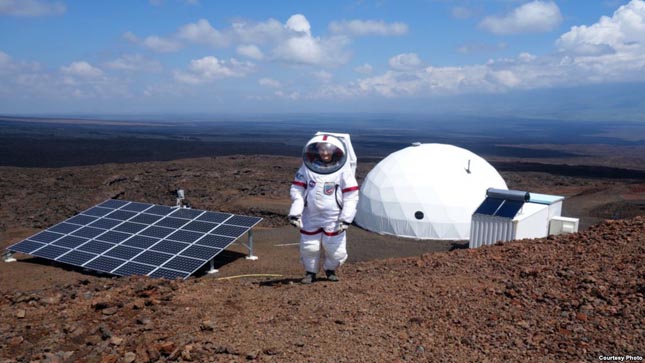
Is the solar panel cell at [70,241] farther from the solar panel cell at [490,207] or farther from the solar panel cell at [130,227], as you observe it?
the solar panel cell at [490,207]

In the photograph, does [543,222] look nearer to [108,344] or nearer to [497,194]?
[497,194]

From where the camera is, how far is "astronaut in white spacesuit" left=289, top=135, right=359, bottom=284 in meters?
9.57

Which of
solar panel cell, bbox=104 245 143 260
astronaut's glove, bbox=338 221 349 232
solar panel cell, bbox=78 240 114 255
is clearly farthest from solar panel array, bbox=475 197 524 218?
solar panel cell, bbox=78 240 114 255

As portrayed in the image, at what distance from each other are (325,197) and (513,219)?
911 centimetres

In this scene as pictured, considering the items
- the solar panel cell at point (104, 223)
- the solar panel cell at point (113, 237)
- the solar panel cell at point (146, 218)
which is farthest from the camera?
the solar panel cell at point (146, 218)

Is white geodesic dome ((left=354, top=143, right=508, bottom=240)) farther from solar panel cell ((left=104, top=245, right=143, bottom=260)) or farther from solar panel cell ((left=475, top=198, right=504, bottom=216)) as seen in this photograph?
solar panel cell ((left=104, top=245, right=143, bottom=260))

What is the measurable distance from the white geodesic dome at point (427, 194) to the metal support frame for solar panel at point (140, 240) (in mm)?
7172

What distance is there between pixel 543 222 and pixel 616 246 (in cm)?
804

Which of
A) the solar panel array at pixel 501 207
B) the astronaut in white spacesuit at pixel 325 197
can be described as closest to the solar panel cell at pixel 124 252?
the astronaut in white spacesuit at pixel 325 197

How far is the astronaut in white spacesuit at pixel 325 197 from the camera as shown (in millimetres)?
9570

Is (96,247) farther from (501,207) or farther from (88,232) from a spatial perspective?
(501,207)

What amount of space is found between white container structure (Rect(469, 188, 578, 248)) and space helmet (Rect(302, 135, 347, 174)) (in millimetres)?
8890

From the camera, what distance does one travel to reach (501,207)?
54.9ft

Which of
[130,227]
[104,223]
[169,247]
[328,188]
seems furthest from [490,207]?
[104,223]
